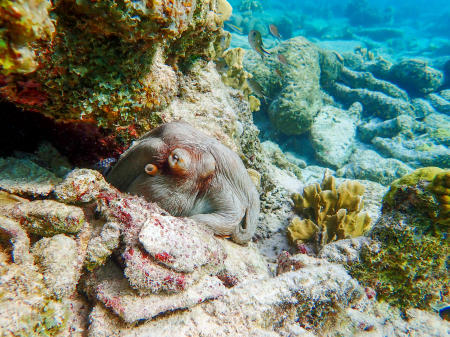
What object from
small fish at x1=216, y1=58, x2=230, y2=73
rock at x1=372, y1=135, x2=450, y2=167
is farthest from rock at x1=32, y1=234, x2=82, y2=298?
rock at x1=372, y1=135, x2=450, y2=167

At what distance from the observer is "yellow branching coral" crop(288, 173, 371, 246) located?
11.6 ft

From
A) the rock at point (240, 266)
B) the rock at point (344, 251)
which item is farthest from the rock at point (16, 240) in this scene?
the rock at point (344, 251)

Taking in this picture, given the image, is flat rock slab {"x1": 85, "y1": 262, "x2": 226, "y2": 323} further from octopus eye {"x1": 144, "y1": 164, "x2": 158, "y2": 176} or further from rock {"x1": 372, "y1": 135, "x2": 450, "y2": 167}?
rock {"x1": 372, "y1": 135, "x2": 450, "y2": 167}

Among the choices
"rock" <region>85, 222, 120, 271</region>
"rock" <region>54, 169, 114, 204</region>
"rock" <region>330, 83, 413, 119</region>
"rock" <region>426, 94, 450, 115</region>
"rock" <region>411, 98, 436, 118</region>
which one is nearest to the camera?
"rock" <region>85, 222, 120, 271</region>

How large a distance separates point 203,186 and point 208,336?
57.4 inches

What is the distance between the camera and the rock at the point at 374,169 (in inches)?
348

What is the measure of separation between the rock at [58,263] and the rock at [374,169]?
9.70 metres

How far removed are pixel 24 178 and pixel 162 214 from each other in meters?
1.29

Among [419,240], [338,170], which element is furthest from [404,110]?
[419,240]

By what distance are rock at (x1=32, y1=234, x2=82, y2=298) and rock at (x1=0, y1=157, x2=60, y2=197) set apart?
1.76 feet

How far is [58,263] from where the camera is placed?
1703 mm

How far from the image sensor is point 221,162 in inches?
109

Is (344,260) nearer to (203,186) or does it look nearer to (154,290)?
(203,186)

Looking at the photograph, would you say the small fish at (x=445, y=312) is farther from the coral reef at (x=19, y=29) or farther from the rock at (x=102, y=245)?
the coral reef at (x=19, y=29)
